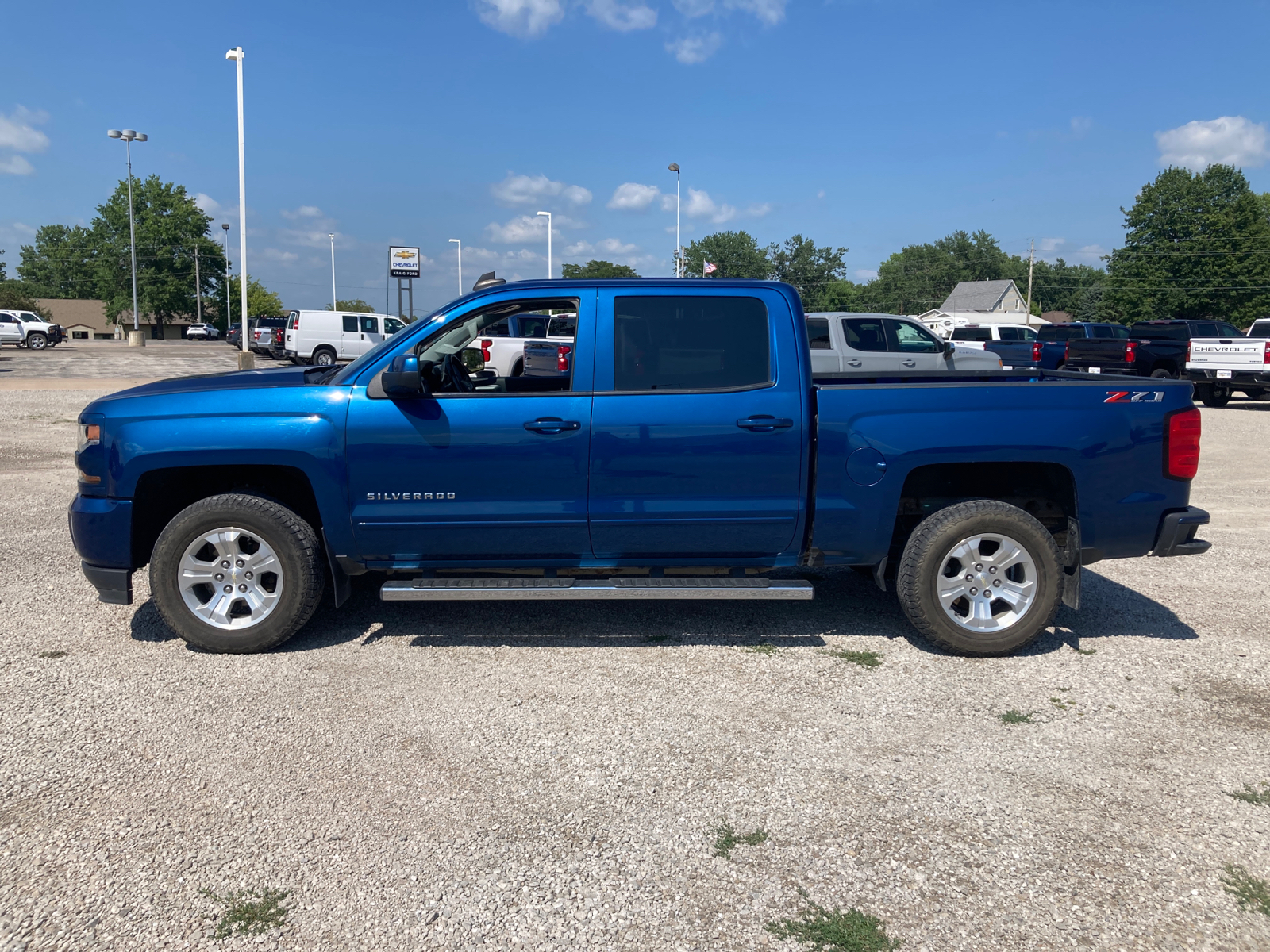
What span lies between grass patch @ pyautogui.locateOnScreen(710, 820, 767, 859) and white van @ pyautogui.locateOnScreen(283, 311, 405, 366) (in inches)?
1215

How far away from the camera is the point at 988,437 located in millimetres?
4781

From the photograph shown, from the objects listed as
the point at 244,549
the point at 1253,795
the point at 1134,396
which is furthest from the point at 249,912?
the point at 1134,396

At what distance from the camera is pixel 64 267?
344ft

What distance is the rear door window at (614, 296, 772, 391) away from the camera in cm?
484

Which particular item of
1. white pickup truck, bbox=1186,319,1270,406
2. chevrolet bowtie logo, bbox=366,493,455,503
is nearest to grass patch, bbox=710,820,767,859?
chevrolet bowtie logo, bbox=366,493,455,503

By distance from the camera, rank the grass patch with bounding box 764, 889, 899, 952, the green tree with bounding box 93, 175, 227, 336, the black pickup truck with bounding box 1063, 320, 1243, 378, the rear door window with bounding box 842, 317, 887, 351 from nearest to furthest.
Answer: the grass patch with bounding box 764, 889, 899, 952
the rear door window with bounding box 842, 317, 887, 351
the black pickup truck with bounding box 1063, 320, 1243, 378
the green tree with bounding box 93, 175, 227, 336

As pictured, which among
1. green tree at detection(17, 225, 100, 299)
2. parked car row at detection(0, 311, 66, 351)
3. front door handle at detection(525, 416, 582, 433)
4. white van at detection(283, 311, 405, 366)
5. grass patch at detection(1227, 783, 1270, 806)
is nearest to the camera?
grass patch at detection(1227, 783, 1270, 806)

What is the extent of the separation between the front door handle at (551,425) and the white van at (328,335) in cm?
2899

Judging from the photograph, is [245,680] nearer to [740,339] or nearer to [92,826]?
[92,826]

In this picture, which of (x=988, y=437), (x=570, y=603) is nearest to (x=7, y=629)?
(x=570, y=603)

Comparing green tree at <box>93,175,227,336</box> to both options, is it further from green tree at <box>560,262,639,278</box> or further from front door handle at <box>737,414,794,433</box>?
front door handle at <box>737,414,794,433</box>

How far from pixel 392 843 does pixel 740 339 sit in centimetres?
295

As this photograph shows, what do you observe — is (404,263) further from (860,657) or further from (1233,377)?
(860,657)

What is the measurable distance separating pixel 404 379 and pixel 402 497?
2.01 feet
